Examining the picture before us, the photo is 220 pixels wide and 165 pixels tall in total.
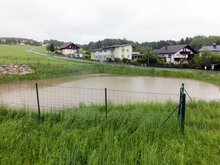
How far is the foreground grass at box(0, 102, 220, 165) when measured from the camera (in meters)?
2.71

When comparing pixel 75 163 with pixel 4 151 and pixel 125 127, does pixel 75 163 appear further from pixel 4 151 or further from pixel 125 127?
pixel 125 127

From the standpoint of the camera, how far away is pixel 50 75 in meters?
21.5

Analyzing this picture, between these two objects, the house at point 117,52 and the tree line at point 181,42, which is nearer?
the house at point 117,52

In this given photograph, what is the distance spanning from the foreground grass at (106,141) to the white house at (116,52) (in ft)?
148

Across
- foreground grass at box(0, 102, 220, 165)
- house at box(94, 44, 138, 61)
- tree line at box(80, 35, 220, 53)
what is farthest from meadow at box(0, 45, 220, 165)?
tree line at box(80, 35, 220, 53)

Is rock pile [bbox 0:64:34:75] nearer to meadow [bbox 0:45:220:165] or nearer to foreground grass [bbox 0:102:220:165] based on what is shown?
meadow [bbox 0:45:220:165]

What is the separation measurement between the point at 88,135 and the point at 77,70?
23094 millimetres

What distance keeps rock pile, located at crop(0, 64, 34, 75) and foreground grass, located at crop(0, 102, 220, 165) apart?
705 inches

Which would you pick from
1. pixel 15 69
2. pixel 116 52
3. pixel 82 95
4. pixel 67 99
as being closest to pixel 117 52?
pixel 116 52

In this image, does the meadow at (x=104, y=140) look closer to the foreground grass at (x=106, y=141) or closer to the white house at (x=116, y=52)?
the foreground grass at (x=106, y=141)

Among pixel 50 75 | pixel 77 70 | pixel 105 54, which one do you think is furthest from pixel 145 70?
pixel 105 54

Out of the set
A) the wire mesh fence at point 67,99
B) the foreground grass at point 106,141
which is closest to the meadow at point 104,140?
the foreground grass at point 106,141

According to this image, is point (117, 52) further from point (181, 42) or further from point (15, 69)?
point (181, 42)

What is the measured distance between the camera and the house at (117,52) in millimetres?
48969
